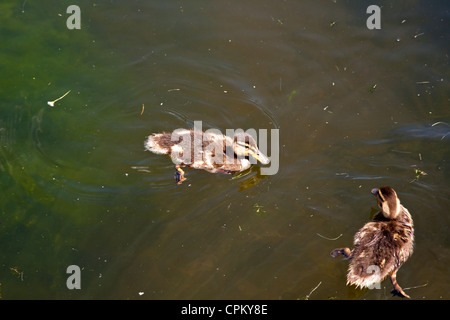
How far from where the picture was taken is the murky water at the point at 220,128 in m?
4.79

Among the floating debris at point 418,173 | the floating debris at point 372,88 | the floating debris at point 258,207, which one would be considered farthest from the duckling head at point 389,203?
the floating debris at point 372,88

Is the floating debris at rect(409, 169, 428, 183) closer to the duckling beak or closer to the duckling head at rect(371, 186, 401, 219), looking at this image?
the duckling head at rect(371, 186, 401, 219)

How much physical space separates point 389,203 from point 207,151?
2.21 m

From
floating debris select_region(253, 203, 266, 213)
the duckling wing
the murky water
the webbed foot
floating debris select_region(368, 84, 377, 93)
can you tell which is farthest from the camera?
floating debris select_region(368, 84, 377, 93)

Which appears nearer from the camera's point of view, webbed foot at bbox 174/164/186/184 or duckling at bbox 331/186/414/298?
duckling at bbox 331/186/414/298

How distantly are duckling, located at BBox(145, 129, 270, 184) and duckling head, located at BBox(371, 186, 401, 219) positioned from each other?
4.75ft

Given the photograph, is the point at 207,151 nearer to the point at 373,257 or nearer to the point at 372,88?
the point at 373,257

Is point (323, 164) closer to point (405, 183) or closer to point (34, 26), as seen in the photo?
point (405, 183)

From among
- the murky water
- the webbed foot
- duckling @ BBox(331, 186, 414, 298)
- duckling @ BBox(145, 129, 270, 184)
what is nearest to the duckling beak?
duckling @ BBox(145, 129, 270, 184)

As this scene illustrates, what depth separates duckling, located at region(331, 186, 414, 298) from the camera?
15.0ft

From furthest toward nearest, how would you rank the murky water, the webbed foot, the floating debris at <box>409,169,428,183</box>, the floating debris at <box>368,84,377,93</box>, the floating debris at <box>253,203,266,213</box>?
the floating debris at <box>368,84,377,93</box>, the floating debris at <box>409,169,428,183</box>, the webbed foot, the floating debris at <box>253,203,266,213</box>, the murky water

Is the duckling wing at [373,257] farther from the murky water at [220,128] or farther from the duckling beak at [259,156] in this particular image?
the duckling beak at [259,156]

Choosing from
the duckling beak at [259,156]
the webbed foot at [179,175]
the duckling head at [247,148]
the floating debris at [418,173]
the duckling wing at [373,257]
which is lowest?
the duckling wing at [373,257]
